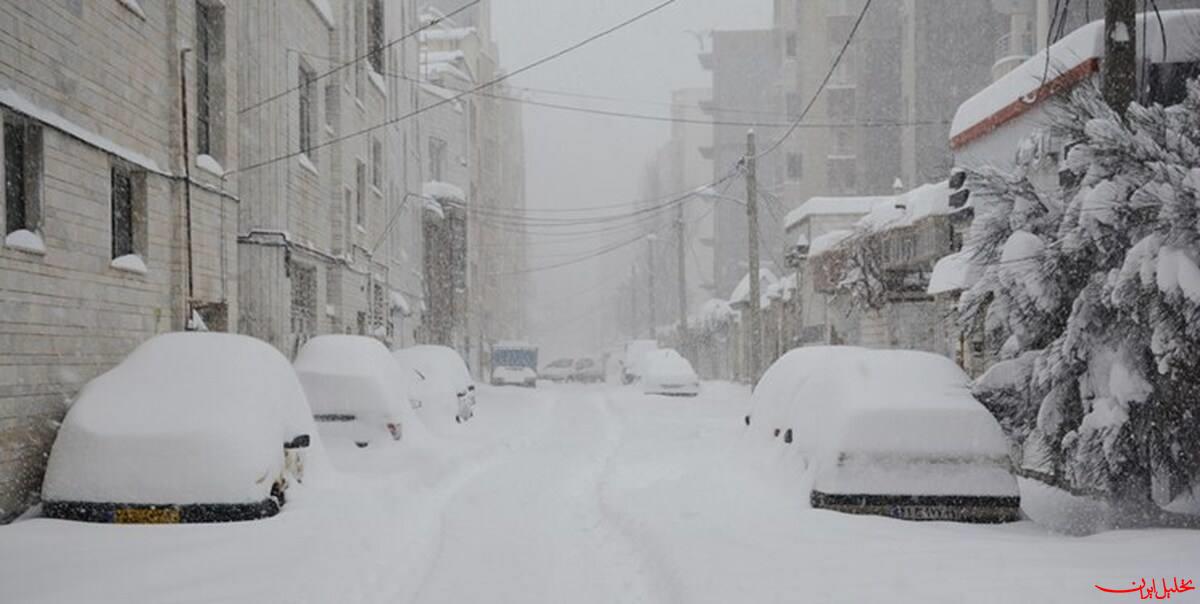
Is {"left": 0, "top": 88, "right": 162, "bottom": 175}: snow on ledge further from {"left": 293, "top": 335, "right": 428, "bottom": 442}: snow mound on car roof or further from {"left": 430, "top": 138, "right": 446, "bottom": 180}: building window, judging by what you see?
{"left": 430, "top": 138, "right": 446, "bottom": 180}: building window

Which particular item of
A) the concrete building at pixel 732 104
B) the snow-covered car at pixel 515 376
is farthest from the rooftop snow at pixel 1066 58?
the concrete building at pixel 732 104

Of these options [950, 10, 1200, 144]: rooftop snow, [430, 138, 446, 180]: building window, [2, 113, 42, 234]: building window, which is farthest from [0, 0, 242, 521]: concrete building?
[430, 138, 446, 180]: building window

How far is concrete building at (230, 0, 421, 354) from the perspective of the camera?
1730 cm

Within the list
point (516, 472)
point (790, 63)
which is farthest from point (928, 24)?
point (516, 472)

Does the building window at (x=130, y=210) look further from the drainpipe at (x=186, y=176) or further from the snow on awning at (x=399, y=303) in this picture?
the snow on awning at (x=399, y=303)

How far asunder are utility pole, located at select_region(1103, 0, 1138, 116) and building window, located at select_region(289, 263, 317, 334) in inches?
576

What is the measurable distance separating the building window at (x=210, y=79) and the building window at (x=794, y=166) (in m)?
39.8

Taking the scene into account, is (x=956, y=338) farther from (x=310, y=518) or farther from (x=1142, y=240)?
(x=310, y=518)

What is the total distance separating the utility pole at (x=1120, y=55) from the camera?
8922mm

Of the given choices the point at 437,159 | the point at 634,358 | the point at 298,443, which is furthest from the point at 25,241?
the point at 634,358

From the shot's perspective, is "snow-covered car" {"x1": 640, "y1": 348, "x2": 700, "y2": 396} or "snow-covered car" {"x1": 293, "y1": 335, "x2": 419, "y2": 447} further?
"snow-covered car" {"x1": 640, "y1": 348, "x2": 700, "y2": 396}

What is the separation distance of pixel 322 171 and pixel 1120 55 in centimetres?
1600

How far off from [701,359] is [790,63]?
16753 mm

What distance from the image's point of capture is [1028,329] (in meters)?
8.70
